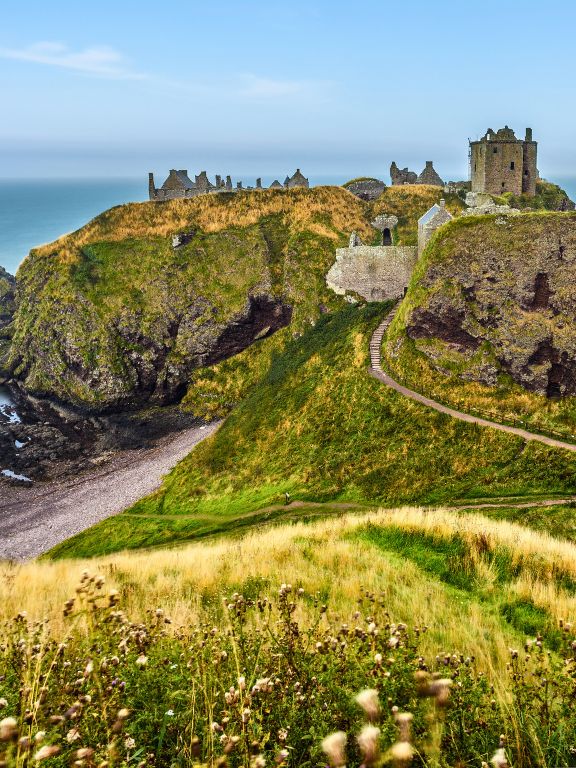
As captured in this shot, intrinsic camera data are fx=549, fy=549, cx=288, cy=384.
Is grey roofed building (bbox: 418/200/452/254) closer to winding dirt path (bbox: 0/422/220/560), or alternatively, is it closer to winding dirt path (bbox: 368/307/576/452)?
winding dirt path (bbox: 368/307/576/452)

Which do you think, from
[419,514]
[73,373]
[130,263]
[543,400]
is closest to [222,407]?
[73,373]

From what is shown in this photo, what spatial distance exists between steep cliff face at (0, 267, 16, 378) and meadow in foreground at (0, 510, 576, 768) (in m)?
84.3

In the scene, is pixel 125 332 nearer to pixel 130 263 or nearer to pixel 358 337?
pixel 130 263

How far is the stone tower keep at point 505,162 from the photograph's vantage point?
2574 inches

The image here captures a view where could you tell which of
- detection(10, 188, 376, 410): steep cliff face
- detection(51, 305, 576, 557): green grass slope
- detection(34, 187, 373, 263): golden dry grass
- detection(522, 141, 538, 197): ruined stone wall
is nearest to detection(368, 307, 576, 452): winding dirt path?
detection(51, 305, 576, 557): green grass slope

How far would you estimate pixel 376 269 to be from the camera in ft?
164

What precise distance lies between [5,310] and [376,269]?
8483 centimetres

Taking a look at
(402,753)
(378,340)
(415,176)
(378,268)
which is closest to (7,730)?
(402,753)

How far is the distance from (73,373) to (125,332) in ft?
26.7

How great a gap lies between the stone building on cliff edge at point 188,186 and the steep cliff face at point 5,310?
33.2m

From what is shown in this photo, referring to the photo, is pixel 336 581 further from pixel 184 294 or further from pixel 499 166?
pixel 499 166

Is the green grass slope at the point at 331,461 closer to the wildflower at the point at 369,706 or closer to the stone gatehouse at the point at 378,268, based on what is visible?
the stone gatehouse at the point at 378,268

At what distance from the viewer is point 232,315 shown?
6475 centimetres

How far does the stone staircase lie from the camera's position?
40916mm
